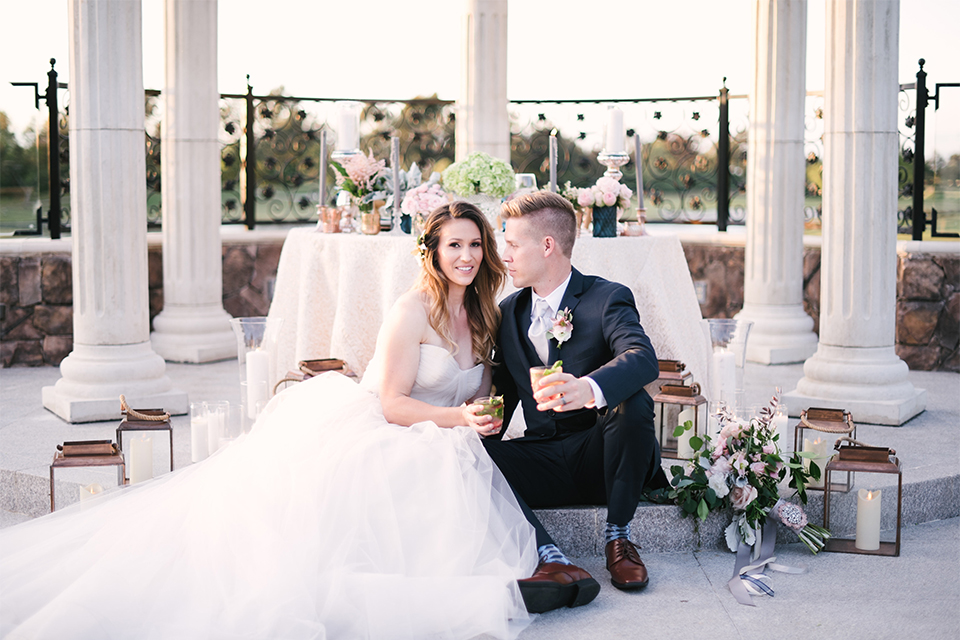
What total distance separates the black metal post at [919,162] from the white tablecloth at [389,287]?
2.99 meters

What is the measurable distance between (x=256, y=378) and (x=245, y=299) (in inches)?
153

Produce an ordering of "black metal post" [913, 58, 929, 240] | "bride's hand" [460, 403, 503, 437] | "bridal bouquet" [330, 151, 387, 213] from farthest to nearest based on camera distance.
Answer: "black metal post" [913, 58, 929, 240]
"bridal bouquet" [330, 151, 387, 213]
"bride's hand" [460, 403, 503, 437]

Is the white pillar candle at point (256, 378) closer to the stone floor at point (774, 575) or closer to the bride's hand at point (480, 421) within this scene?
the stone floor at point (774, 575)

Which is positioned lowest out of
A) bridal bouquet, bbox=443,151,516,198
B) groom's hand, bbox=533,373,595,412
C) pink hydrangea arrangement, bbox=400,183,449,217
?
groom's hand, bbox=533,373,595,412

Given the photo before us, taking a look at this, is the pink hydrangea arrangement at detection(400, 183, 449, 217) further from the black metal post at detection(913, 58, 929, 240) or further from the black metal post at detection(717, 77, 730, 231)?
the black metal post at detection(717, 77, 730, 231)

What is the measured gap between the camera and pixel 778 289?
7.78 metres

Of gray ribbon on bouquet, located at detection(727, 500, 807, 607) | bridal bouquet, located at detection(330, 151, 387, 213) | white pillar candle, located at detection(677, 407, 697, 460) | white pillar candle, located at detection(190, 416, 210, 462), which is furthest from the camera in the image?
bridal bouquet, located at detection(330, 151, 387, 213)

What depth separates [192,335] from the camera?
25.5 ft

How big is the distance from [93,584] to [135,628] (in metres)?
0.20

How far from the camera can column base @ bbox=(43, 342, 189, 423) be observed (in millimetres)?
5625

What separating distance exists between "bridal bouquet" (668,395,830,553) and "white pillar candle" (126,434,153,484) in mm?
2209

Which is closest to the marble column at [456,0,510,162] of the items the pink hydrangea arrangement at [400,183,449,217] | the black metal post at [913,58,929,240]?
the pink hydrangea arrangement at [400,183,449,217]

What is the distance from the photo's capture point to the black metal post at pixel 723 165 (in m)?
9.20

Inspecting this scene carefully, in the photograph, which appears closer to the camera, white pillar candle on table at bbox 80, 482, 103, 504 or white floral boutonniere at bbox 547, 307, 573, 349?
white floral boutonniere at bbox 547, 307, 573, 349
